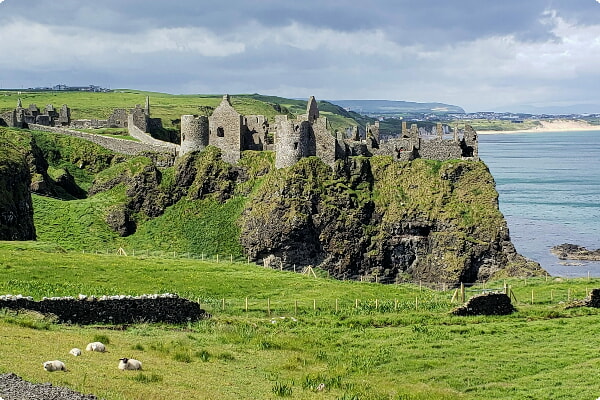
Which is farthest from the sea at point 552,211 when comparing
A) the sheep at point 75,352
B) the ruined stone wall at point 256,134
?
the sheep at point 75,352

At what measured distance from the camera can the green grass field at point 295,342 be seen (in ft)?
65.0

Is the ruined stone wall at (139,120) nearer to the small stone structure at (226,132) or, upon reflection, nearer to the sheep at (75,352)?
the small stone structure at (226,132)

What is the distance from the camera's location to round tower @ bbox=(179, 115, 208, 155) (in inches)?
2854

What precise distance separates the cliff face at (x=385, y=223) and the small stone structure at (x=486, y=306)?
28.6m

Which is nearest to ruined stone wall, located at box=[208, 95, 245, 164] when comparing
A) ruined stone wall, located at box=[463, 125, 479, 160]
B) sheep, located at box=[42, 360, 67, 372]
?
ruined stone wall, located at box=[463, 125, 479, 160]

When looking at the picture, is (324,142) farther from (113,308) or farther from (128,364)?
(128,364)

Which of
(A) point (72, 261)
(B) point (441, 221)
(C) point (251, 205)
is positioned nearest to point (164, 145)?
(C) point (251, 205)

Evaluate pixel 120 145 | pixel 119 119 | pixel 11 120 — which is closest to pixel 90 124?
pixel 119 119

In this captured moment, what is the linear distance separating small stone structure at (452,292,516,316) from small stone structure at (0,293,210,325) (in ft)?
37.1

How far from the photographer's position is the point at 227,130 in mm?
71625

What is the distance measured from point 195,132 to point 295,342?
46.9 m

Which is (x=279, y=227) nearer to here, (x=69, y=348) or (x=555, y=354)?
(x=555, y=354)

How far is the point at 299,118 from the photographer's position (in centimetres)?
7000

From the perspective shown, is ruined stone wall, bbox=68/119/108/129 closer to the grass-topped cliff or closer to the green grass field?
the grass-topped cliff
